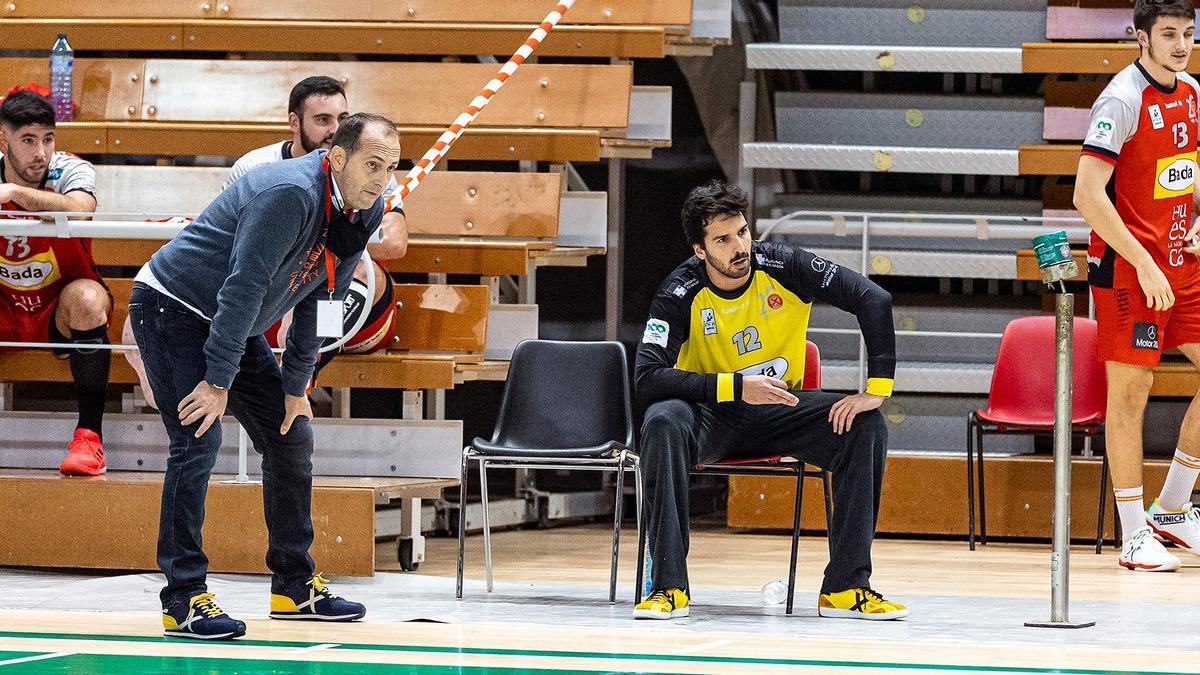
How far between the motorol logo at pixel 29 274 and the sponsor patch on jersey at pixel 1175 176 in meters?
3.58

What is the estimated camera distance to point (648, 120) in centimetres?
660

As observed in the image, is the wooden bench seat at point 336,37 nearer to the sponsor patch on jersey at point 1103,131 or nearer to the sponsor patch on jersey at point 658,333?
the sponsor patch on jersey at point 1103,131

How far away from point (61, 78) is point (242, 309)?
355cm

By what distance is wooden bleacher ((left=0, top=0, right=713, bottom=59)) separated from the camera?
6.72 metres

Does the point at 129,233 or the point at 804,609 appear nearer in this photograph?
the point at 804,609

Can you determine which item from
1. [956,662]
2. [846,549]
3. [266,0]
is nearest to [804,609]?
[846,549]

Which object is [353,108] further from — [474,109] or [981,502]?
[981,502]

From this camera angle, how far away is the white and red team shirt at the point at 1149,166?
5.06 metres

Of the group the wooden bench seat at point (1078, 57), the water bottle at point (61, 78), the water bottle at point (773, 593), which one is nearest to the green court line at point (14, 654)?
the water bottle at point (773, 593)

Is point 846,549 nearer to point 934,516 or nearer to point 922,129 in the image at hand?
point 934,516

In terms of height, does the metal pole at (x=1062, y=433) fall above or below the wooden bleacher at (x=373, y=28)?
below

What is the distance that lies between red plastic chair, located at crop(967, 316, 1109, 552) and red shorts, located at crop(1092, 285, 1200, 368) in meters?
0.49

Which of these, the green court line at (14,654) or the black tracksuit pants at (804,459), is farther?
the black tracksuit pants at (804,459)

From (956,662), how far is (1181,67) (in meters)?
2.52
